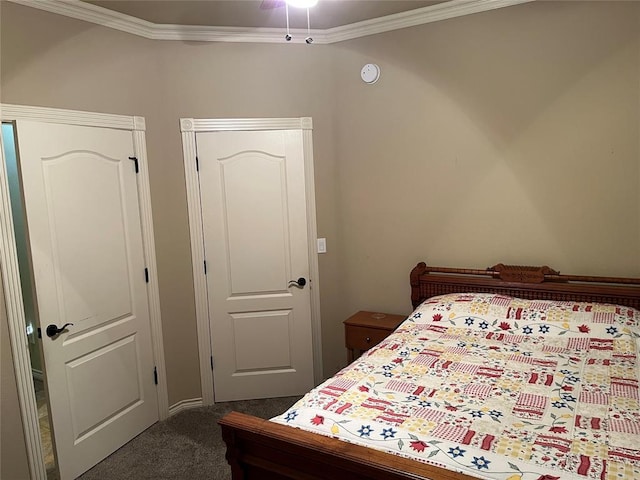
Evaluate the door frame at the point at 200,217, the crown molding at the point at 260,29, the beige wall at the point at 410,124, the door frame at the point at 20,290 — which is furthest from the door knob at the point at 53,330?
the crown molding at the point at 260,29

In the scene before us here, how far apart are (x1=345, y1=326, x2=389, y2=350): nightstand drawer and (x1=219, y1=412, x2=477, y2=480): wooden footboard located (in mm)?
1647

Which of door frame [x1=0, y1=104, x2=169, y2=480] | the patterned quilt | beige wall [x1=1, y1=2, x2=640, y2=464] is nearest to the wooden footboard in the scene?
the patterned quilt

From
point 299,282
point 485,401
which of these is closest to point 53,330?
point 299,282

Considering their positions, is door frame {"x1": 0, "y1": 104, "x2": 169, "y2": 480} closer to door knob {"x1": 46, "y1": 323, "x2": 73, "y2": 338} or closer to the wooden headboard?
door knob {"x1": 46, "y1": 323, "x2": 73, "y2": 338}

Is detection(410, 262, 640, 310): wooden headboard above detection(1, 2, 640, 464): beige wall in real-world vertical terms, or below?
below

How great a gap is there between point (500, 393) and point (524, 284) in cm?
120

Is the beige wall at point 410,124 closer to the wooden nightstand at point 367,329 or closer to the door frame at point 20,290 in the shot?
the door frame at point 20,290

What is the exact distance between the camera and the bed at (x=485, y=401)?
1452 millimetres

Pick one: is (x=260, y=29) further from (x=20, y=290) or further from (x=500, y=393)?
(x=500, y=393)

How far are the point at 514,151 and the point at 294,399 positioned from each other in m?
2.38

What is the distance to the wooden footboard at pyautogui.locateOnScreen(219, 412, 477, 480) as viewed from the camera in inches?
54.5

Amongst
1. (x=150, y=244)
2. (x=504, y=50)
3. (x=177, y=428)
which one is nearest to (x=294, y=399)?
(x=177, y=428)

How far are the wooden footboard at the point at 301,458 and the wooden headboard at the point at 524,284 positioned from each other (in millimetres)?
1861

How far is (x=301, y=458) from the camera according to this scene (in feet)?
5.21
